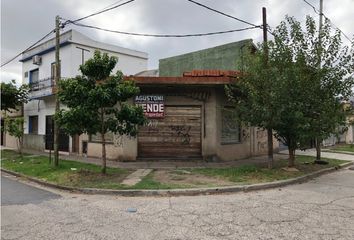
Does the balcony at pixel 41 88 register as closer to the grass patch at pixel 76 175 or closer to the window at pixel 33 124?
the window at pixel 33 124

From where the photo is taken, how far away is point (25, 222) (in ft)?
22.0

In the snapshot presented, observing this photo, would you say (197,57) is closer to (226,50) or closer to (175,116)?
(226,50)

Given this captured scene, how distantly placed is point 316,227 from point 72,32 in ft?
70.2

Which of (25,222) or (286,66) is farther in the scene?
(286,66)

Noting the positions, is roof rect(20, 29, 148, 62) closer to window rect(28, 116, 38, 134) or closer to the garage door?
window rect(28, 116, 38, 134)

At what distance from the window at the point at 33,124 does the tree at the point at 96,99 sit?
1451cm

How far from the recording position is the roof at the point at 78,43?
2397cm

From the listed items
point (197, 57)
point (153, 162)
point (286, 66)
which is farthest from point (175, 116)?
point (197, 57)

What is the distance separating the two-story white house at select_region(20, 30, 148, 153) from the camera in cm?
2238

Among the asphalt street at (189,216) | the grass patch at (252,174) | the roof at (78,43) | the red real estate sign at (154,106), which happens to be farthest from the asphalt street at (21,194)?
the roof at (78,43)

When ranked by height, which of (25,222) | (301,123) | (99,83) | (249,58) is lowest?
(25,222)

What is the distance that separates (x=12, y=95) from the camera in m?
23.3

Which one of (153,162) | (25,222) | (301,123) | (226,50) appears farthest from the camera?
(226,50)

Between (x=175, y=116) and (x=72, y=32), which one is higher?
(x=72, y=32)
